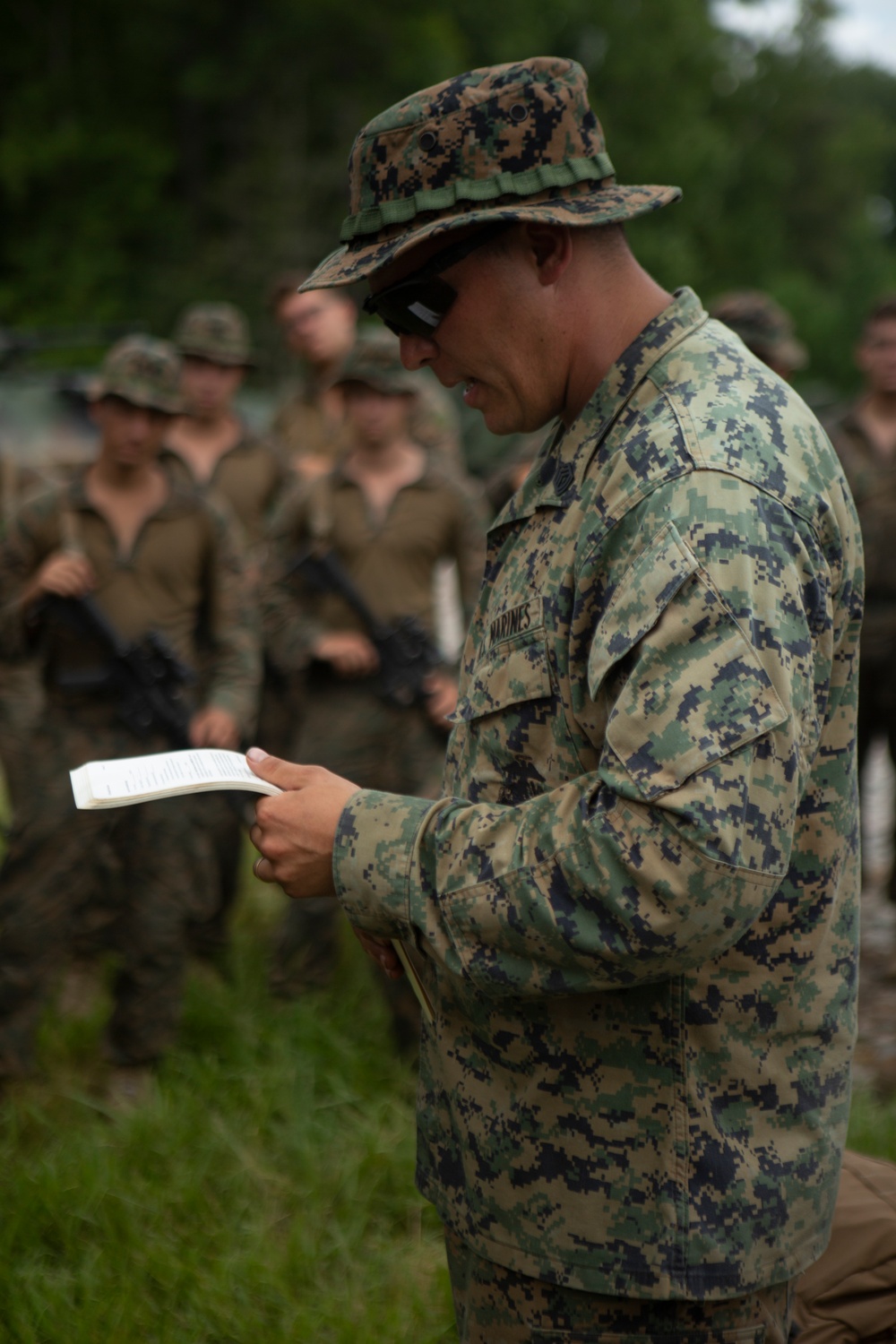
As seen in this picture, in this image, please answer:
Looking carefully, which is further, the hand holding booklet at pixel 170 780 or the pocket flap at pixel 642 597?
the hand holding booklet at pixel 170 780

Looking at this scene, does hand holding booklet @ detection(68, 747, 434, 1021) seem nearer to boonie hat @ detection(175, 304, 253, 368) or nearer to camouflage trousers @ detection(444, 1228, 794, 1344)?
camouflage trousers @ detection(444, 1228, 794, 1344)

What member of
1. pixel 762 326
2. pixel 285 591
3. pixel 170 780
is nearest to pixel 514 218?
pixel 170 780

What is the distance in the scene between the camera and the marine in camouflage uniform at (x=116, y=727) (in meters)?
4.17

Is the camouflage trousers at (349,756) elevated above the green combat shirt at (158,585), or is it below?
below

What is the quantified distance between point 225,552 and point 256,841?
114 inches

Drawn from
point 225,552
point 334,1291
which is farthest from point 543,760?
point 225,552

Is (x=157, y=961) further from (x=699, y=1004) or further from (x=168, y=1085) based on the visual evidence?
(x=699, y=1004)

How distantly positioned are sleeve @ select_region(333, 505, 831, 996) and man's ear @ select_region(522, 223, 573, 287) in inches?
15.4

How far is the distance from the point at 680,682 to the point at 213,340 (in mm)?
5412

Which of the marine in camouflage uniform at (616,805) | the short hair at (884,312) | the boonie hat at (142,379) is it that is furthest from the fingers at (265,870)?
the short hair at (884,312)

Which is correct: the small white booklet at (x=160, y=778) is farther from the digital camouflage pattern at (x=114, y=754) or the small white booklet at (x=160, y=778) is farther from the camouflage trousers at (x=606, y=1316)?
the digital camouflage pattern at (x=114, y=754)

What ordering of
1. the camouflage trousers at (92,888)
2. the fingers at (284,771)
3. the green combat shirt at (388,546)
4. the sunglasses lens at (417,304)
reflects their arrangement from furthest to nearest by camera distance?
1. the green combat shirt at (388,546)
2. the camouflage trousers at (92,888)
3. the fingers at (284,771)
4. the sunglasses lens at (417,304)

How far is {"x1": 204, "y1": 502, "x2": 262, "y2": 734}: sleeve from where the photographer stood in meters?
4.58

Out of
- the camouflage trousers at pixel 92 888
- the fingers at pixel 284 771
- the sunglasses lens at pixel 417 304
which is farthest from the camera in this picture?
the camouflage trousers at pixel 92 888
